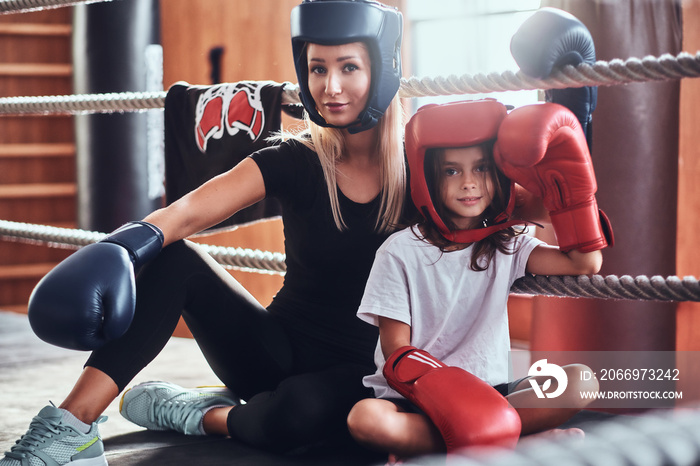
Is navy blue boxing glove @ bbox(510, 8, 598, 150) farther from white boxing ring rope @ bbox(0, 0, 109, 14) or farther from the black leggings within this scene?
white boxing ring rope @ bbox(0, 0, 109, 14)

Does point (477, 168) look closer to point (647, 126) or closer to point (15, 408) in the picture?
point (15, 408)

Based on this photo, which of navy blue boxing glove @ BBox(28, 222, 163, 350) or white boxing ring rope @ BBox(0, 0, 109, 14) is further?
white boxing ring rope @ BBox(0, 0, 109, 14)

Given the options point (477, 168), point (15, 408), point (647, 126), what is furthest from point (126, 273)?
point (647, 126)

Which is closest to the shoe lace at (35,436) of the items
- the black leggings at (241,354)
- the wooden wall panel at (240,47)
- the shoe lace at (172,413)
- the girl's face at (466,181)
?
the black leggings at (241,354)

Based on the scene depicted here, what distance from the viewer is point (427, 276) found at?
1104 mm

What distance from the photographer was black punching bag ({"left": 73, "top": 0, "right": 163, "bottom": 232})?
3398 millimetres

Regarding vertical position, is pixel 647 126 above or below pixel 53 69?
below

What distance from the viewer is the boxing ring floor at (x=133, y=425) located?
3.83 feet

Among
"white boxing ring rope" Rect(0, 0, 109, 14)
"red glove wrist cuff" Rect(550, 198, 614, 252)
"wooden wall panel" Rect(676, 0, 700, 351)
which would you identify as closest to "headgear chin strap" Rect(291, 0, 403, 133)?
"red glove wrist cuff" Rect(550, 198, 614, 252)

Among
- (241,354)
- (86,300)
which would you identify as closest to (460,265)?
(241,354)

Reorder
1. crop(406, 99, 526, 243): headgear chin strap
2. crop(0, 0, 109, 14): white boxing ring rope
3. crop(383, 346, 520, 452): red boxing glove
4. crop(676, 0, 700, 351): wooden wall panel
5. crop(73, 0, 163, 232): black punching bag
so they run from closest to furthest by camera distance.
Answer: crop(383, 346, 520, 452): red boxing glove < crop(406, 99, 526, 243): headgear chin strap < crop(0, 0, 109, 14): white boxing ring rope < crop(676, 0, 700, 351): wooden wall panel < crop(73, 0, 163, 232): black punching bag

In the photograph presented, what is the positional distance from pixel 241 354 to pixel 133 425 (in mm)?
283

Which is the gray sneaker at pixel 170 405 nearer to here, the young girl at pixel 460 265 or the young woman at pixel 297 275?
the young woman at pixel 297 275

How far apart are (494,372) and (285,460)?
1.12ft
